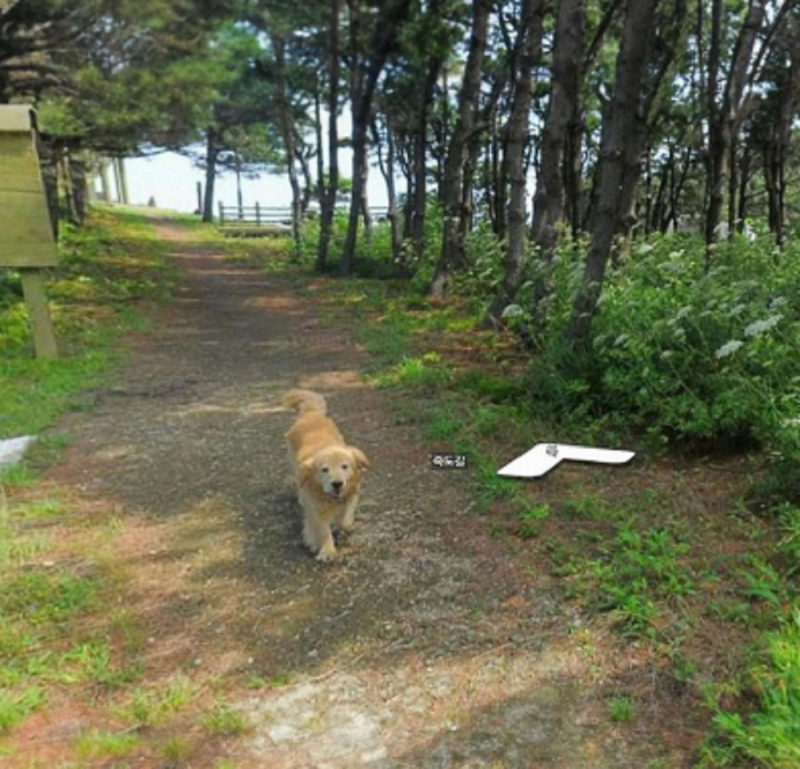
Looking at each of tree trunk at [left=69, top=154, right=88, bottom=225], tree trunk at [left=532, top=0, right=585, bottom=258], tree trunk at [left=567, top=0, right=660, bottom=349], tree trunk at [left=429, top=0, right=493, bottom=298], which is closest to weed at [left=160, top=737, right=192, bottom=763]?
tree trunk at [left=567, top=0, right=660, bottom=349]

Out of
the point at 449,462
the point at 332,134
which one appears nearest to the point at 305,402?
the point at 449,462

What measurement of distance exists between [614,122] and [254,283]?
12.6 meters

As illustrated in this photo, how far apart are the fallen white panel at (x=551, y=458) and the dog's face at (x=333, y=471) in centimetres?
132

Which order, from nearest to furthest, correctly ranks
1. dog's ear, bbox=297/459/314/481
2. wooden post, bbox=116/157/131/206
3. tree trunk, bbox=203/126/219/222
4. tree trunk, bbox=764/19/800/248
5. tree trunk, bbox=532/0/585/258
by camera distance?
1. dog's ear, bbox=297/459/314/481
2. tree trunk, bbox=532/0/585/258
3. tree trunk, bbox=764/19/800/248
4. tree trunk, bbox=203/126/219/222
5. wooden post, bbox=116/157/131/206

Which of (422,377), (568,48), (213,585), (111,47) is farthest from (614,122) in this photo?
(111,47)

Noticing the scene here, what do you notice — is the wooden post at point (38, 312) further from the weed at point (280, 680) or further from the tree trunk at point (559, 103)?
the weed at point (280, 680)

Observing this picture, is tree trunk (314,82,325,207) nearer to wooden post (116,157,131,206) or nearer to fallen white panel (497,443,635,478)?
fallen white panel (497,443,635,478)

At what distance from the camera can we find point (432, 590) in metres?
3.67

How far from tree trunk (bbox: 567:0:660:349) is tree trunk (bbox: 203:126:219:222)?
3148cm

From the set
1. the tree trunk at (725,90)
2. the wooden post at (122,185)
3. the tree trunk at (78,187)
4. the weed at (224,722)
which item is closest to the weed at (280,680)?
the weed at (224,722)

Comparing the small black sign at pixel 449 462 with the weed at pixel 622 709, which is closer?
the weed at pixel 622 709

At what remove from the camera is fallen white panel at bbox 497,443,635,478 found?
4895 millimetres

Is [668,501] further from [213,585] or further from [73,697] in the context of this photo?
[73,697]

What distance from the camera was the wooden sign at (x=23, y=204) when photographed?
319 inches
